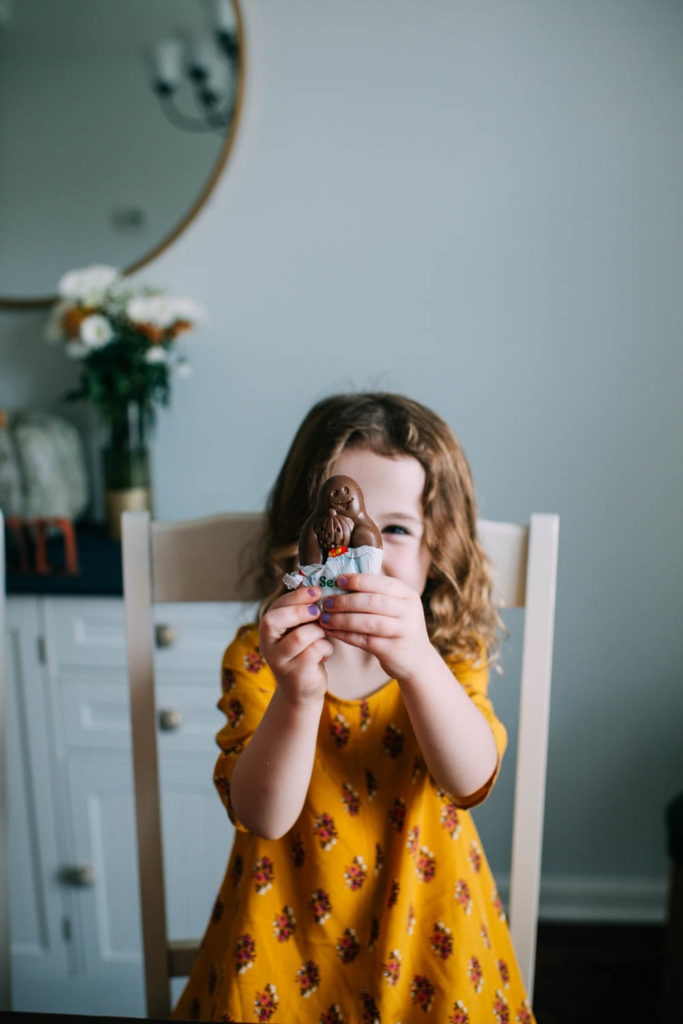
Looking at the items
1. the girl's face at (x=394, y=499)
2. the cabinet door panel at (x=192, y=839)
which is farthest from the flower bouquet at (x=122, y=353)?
the girl's face at (x=394, y=499)

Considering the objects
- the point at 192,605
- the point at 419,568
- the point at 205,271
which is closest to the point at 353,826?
the point at 419,568

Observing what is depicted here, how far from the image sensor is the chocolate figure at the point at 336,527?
507 millimetres

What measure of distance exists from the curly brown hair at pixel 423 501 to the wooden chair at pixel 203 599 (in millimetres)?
37

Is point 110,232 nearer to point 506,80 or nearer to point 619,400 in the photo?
point 506,80

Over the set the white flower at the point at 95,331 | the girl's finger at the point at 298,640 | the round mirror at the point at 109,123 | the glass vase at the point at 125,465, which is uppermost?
the round mirror at the point at 109,123

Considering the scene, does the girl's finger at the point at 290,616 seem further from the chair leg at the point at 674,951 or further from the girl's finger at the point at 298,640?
the chair leg at the point at 674,951

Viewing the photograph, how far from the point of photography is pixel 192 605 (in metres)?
1.30

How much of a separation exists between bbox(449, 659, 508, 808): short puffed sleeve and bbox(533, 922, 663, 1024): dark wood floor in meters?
0.92

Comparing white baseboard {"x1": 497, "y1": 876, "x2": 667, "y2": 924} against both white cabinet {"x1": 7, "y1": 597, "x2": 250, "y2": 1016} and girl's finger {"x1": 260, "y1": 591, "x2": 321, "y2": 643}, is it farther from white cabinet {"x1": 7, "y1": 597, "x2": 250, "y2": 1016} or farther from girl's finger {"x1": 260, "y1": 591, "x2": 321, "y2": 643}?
girl's finger {"x1": 260, "y1": 591, "x2": 321, "y2": 643}

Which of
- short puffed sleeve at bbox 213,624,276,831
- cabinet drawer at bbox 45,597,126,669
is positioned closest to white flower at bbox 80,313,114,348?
cabinet drawer at bbox 45,597,126,669

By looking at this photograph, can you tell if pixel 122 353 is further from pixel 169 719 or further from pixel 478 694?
pixel 478 694

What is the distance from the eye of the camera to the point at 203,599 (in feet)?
2.73

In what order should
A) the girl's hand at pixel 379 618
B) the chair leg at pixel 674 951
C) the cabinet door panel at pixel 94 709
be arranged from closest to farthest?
the girl's hand at pixel 379 618, the chair leg at pixel 674 951, the cabinet door panel at pixel 94 709

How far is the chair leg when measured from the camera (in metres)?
1.24
